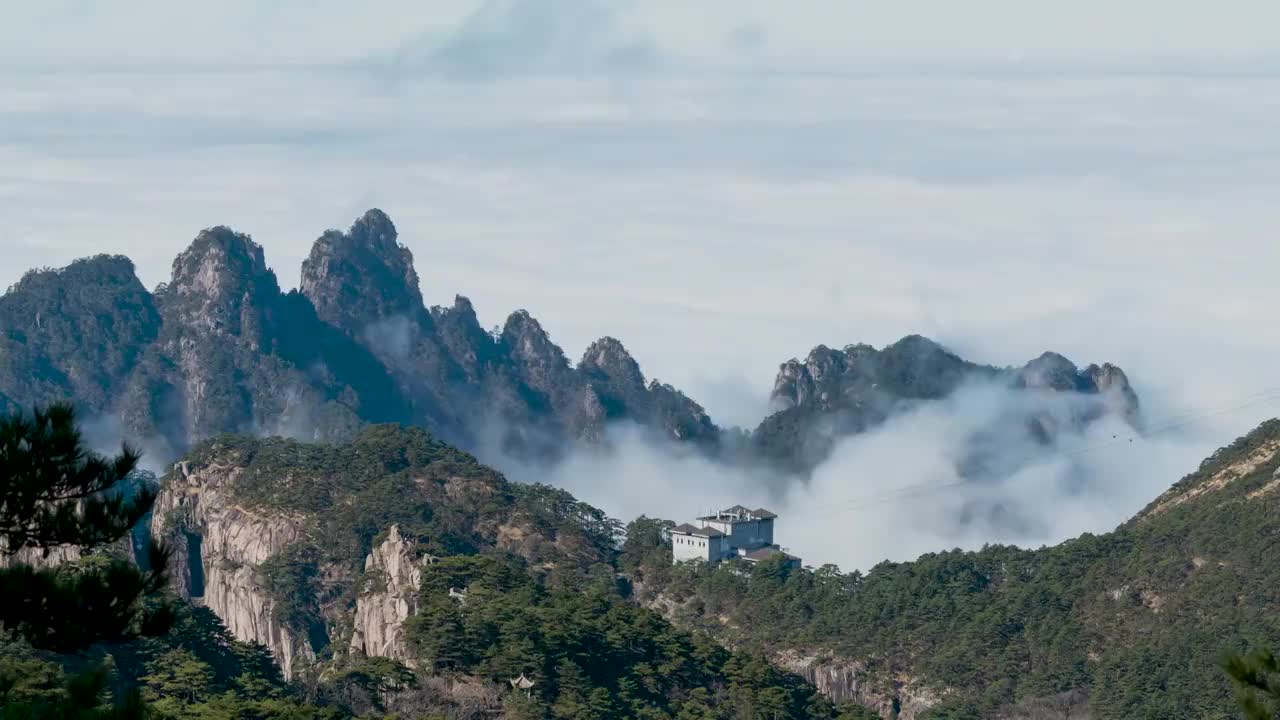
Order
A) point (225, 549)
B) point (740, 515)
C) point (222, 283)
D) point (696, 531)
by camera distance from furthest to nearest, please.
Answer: point (222, 283) → point (740, 515) → point (696, 531) → point (225, 549)

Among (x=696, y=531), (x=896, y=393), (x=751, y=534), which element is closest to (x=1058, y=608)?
(x=696, y=531)

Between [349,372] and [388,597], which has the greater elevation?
[349,372]

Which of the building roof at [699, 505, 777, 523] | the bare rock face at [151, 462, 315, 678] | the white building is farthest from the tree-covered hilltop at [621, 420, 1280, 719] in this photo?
the bare rock face at [151, 462, 315, 678]

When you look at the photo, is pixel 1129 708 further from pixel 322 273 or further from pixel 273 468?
pixel 322 273

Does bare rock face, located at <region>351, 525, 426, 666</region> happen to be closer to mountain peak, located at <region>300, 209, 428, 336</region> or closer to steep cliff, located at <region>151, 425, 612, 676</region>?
steep cliff, located at <region>151, 425, 612, 676</region>

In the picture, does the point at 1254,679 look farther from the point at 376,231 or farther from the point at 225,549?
the point at 376,231

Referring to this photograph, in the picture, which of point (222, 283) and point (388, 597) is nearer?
point (388, 597)
